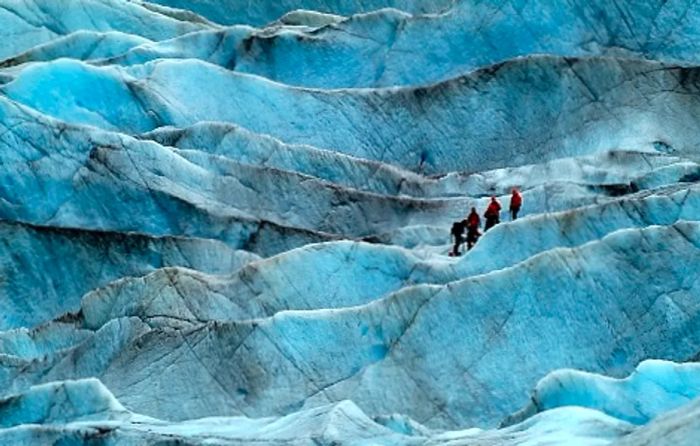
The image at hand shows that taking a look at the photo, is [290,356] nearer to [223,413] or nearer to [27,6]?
[223,413]

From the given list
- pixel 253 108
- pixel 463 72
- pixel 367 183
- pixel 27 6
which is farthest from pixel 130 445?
pixel 27 6

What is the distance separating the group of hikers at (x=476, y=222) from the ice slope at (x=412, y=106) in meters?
4.31

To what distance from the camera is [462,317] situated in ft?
60.0

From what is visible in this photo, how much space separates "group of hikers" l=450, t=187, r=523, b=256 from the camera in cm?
2066

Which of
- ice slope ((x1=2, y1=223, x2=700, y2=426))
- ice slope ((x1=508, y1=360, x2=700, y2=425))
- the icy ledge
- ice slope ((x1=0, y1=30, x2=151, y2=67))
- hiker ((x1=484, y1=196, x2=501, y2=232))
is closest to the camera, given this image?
the icy ledge

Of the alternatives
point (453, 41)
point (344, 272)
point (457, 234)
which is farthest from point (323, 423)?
point (453, 41)

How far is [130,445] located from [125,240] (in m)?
7.10

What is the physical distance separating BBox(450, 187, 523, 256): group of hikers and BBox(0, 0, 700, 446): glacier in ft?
1.20

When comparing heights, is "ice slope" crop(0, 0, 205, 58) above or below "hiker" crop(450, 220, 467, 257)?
below

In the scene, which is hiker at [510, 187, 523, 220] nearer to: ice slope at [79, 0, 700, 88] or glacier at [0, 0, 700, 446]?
glacier at [0, 0, 700, 446]

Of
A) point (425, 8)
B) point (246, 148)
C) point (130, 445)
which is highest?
point (130, 445)

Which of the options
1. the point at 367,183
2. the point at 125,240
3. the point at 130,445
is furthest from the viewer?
the point at 367,183

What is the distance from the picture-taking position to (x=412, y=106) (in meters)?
26.6

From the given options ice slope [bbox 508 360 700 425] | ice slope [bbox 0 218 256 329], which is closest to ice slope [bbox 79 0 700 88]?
ice slope [bbox 0 218 256 329]
